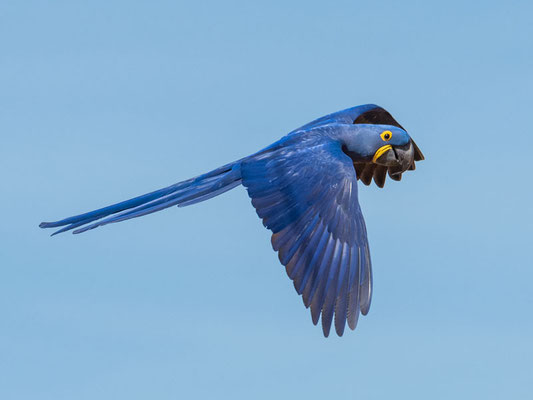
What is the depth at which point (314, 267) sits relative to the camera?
9859mm

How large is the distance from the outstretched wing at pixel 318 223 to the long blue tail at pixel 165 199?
366 millimetres

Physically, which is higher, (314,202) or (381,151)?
(381,151)

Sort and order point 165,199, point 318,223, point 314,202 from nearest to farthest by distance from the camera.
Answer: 1. point 318,223
2. point 314,202
3. point 165,199

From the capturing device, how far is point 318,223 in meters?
10.2

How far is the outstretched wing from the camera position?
384 inches

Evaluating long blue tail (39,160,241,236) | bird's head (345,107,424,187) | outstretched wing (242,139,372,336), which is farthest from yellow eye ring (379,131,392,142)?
long blue tail (39,160,241,236)

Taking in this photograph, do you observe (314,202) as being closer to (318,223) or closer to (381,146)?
(318,223)

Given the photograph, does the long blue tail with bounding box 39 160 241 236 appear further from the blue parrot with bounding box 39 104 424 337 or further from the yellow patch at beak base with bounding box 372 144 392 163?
the yellow patch at beak base with bounding box 372 144 392 163

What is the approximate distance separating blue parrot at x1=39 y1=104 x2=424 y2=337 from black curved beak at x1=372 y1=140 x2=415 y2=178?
0.01 metres

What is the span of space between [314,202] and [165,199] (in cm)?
179

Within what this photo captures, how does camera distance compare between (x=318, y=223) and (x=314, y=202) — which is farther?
(x=314, y=202)

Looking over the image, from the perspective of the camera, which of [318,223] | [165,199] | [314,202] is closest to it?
[318,223]

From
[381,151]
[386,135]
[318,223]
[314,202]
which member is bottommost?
[318,223]

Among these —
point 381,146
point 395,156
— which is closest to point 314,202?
point 381,146
